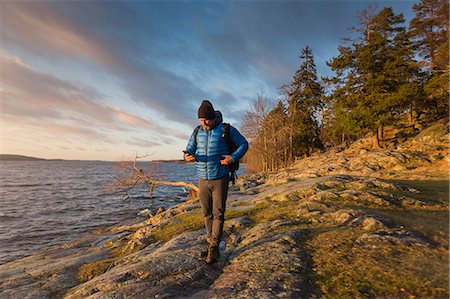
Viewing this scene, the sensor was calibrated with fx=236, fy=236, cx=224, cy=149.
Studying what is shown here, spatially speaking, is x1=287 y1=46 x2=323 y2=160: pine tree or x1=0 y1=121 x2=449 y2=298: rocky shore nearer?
x1=0 y1=121 x2=449 y2=298: rocky shore

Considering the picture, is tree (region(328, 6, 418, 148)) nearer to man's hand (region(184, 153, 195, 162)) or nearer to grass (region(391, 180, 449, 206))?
grass (region(391, 180, 449, 206))

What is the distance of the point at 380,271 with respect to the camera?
365cm

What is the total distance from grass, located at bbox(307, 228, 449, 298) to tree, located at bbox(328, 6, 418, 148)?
25.9 metres

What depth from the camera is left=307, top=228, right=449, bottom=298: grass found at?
3189mm

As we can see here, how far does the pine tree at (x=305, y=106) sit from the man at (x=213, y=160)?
126 ft

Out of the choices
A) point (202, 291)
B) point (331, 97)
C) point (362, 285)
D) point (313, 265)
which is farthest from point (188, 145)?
point (331, 97)

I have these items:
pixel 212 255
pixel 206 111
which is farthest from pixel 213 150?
pixel 212 255

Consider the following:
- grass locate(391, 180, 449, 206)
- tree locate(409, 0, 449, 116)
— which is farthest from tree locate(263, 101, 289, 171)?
grass locate(391, 180, 449, 206)

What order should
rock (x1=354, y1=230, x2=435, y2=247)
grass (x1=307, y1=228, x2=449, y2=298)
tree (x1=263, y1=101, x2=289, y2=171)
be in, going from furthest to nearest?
tree (x1=263, y1=101, x2=289, y2=171), rock (x1=354, y1=230, x2=435, y2=247), grass (x1=307, y1=228, x2=449, y2=298)

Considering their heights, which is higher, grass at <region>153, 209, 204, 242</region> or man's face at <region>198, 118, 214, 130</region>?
man's face at <region>198, 118, 214, 130</region>

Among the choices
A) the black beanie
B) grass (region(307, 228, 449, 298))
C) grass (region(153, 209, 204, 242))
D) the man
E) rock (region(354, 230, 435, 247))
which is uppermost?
the black beanie

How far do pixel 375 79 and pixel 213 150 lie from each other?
1123 inches

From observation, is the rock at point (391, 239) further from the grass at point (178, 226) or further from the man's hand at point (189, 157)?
the grass at point (178, 226)

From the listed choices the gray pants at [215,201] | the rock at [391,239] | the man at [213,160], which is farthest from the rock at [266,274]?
the rock at [391,239]
